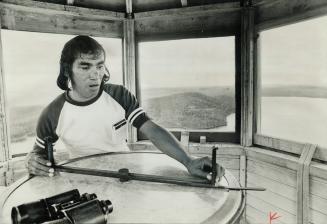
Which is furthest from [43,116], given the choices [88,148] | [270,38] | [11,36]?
[270,38]

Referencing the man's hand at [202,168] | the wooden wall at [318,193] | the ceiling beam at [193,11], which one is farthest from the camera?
the ceiling beam at [193,11]

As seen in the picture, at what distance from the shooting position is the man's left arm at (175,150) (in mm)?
2020

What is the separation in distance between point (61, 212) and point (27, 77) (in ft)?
9.03

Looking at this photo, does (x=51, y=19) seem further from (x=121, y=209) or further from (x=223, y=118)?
(x=121, y=209)

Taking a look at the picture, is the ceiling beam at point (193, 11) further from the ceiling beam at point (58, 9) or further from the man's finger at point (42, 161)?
the man's finger at point (42, 161)

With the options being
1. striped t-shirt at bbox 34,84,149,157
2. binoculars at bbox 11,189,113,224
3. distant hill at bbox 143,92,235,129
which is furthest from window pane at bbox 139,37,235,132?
binoculars at bbox 11,189,113,224

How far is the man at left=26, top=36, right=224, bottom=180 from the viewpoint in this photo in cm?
289

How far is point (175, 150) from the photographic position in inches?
94.0

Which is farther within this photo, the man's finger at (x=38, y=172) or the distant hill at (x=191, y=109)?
the distant hill at (x=191, y=109)

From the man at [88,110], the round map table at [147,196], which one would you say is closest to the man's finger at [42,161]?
the round map table at [147,196]

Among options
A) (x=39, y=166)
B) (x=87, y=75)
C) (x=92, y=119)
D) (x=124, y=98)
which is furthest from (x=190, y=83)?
(x=39, y=166)

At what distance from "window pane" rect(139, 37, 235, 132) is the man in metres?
1.01

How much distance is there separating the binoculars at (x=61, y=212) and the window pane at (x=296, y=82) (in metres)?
2.58

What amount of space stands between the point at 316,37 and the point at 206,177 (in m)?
2.10
